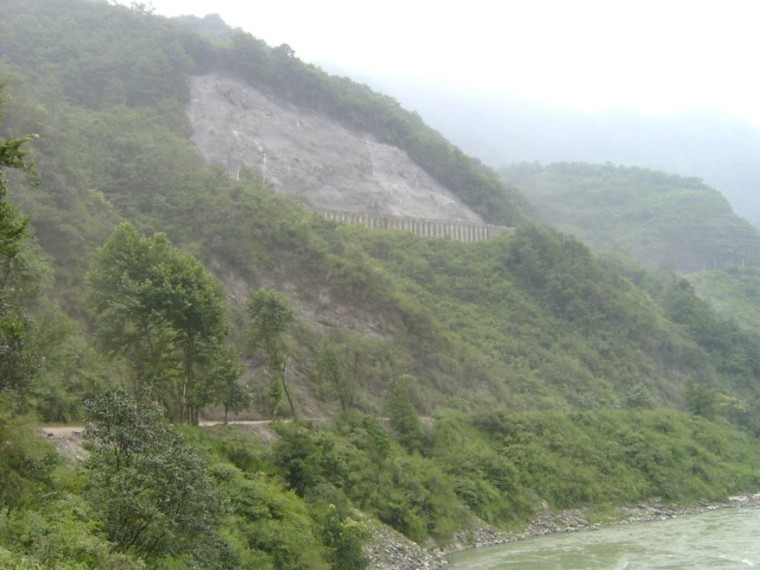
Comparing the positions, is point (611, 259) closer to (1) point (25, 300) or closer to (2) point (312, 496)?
(2) point (312, 496)

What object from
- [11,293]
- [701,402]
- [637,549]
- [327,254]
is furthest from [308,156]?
[11,293]

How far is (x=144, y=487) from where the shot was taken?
13469mm

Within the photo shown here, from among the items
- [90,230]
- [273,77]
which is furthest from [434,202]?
[90,230]

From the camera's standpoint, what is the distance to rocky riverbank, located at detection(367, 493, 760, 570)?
25.3 meters

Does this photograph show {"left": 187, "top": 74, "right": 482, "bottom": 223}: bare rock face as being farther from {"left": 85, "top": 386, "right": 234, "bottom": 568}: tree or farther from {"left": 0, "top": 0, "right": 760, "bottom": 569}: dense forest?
{"left": 85, "top": 386, "right": 234, "bottom": 568}: tree

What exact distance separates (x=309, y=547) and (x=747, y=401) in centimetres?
5541

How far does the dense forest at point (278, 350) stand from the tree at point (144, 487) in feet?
0.16

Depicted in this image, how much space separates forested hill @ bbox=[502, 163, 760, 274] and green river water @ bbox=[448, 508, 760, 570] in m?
64.4

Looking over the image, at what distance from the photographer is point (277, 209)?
2048 inches

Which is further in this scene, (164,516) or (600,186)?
(600,186)

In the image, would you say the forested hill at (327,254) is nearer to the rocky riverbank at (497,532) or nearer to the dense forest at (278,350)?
the dense forest at (278,350)

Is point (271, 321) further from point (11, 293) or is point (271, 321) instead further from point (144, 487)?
point (144, 487)

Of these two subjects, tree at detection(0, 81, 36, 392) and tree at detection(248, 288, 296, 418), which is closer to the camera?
tree at detection(0, 81, 36, 392)

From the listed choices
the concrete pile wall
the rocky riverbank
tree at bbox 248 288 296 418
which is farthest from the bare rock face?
the rocky riverbank
